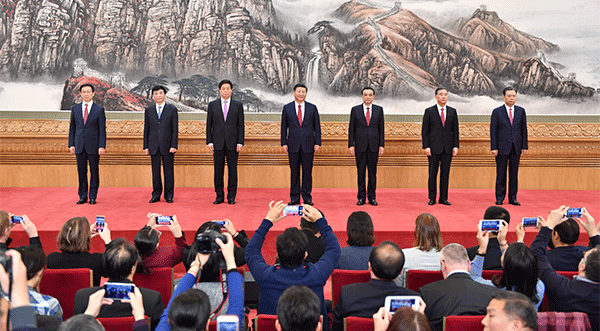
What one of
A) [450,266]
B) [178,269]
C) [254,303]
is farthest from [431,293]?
[178,269]

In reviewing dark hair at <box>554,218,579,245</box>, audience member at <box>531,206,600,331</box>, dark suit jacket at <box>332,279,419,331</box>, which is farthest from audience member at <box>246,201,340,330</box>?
dark hair at <box>554,218,579,245</box>

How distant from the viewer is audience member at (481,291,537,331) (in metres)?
1.78

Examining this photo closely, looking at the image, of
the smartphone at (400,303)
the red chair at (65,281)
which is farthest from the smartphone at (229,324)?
the red chair at (65,281)

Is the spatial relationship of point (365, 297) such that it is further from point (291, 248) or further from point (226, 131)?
point (226, 131)

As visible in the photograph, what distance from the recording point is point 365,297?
2.17 metres

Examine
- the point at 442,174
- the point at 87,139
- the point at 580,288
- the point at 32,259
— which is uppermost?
the point at 87,139

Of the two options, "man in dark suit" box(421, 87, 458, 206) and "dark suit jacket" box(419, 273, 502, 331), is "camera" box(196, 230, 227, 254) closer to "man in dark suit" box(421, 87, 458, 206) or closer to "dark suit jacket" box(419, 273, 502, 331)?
"dark suit jacket" box(419, 273, 502, 331)

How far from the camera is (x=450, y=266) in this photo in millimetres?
2379

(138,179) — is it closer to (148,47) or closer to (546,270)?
(148,47)

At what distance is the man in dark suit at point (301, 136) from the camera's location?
6.09 m

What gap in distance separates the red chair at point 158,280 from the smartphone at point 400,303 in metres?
1.32

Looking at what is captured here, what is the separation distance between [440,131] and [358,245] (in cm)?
353

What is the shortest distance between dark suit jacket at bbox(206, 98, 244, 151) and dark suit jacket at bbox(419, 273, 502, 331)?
14.0 ft

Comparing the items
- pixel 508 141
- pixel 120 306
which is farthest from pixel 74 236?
pixel 508 141
